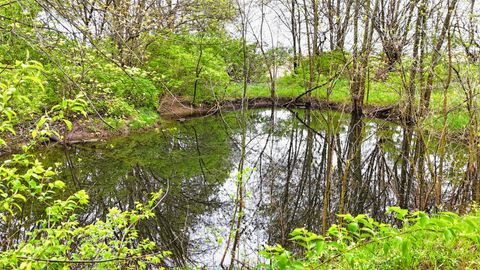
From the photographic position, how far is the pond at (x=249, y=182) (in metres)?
6.26

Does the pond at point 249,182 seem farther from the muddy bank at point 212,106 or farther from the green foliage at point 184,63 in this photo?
the green foliage at point 184,63

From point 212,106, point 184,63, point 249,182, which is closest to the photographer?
point 249,182

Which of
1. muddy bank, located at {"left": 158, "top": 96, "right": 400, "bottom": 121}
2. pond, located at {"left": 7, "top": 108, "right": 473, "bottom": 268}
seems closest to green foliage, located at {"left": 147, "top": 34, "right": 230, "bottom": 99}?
muddy bank, located at {"left": 158, "top": 96, "right": 400, "bottom": 121}

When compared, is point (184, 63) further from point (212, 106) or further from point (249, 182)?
point (249, 182)

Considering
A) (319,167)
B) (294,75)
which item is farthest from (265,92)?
(319,167)

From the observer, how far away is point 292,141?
45.3 ft

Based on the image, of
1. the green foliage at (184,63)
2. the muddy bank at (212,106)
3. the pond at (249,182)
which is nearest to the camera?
the pond at (249,182)

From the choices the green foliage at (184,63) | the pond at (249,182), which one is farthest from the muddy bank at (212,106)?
the pond at (249,182)

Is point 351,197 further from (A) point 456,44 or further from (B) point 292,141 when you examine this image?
(B) point 292,141

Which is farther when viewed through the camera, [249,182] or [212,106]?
[212,106]

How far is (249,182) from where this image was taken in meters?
8.80

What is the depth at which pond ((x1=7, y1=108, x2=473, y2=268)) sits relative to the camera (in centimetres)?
626

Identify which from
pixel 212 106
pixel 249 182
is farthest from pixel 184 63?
pixel 249 182

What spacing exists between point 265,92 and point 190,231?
17221 millimetres
